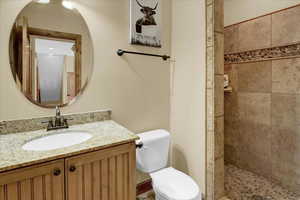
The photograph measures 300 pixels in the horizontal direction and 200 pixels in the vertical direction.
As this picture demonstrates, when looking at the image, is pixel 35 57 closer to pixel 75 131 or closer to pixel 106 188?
pixel 75 131

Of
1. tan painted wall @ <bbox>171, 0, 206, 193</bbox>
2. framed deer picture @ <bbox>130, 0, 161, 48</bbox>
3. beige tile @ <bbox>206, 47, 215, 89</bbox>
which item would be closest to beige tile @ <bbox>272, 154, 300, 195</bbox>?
tan painted wall @ <bbox>171, 0, 206, 193</bbox>

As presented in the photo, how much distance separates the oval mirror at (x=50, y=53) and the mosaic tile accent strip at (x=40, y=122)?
14cm

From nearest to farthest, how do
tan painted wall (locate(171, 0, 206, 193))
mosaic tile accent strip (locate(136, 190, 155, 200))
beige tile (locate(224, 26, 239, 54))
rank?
1. tan painted wall (locate(171, 0, 206, 193))
2. mosaic tile accent strip (locate(136, 190, 155, 200))
3. beige tile (locate(224, 26, 239, 54))

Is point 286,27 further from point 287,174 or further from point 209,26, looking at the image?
point 287,174

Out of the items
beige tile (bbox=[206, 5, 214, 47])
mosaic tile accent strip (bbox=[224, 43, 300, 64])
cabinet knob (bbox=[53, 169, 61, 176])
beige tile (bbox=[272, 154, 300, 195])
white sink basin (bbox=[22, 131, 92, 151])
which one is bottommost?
beige tile (bbox=[272, 154, 300, 195])

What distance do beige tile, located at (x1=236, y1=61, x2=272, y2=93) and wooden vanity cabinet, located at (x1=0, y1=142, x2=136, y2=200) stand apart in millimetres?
1811

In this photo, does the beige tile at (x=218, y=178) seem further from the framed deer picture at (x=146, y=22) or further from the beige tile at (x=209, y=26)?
the framed deer picture at (x=146, y=22)

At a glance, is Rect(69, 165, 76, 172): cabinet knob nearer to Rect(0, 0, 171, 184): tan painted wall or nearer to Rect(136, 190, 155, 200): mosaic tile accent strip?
Rect(0, 0, 171, 184): tan painted wall

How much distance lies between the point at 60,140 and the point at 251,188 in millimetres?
2085

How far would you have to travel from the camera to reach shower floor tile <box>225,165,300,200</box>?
5.70ft

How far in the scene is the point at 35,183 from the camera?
0.81m

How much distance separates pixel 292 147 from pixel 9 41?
2833 millimetres

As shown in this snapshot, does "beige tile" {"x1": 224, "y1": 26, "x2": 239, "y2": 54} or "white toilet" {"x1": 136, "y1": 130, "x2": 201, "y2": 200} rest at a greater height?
"beige tile" {"x1": 224, "y1": 26, "x2": 239, "y2": 54}

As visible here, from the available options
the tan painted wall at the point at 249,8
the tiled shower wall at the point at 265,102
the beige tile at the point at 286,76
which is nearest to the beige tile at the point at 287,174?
the tiled shower wall at the point at 265,102
